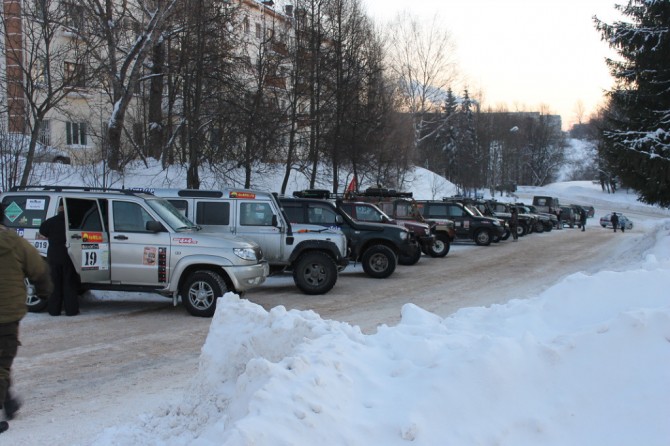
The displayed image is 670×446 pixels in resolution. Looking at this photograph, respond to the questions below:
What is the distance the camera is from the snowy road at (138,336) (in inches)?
205

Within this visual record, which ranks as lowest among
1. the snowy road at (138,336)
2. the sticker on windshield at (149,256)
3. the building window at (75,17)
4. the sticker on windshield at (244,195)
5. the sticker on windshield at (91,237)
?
the snowy road at (138,336)

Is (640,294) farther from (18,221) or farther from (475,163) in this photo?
(475,163)

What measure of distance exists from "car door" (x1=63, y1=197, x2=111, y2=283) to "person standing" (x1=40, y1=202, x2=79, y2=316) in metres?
0.14

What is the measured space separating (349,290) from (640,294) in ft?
26.9

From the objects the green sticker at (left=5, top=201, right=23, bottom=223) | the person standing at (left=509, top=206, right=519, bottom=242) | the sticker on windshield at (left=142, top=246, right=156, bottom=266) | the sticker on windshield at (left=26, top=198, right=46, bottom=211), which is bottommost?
the person standing at (left=509, top=206, right=519, bottom=242)

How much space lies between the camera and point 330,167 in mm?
27969

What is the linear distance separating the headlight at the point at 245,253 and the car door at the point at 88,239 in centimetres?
213

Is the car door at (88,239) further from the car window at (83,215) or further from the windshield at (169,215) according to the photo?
the windshield at (169,215)

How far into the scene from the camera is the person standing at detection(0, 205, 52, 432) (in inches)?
187

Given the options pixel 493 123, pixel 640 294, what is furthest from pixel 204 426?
pixel 493 123

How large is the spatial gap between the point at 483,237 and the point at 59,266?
20.3 metres

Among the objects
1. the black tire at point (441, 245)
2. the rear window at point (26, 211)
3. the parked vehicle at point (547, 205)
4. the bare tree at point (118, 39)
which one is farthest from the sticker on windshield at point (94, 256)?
the parked vehicle at point (547, 205)

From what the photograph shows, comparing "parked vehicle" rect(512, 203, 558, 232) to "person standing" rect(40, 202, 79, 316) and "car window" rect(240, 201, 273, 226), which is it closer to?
"car window" rect(240, 201, 273, 226)

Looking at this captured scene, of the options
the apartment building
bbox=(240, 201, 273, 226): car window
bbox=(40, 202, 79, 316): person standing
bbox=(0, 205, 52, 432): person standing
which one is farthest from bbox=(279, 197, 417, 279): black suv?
bbox=(0, 205, 52, 432): person standing
